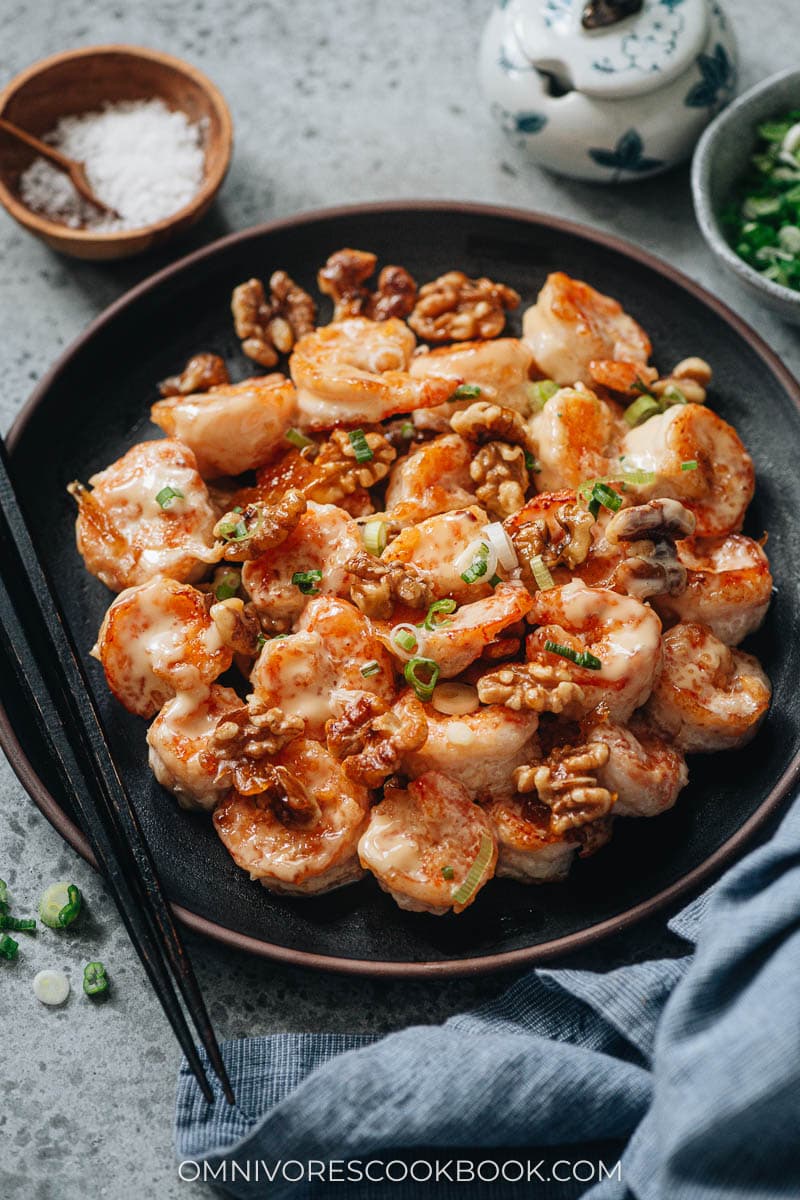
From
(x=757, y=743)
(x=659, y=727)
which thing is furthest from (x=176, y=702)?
(x=757, y=743)

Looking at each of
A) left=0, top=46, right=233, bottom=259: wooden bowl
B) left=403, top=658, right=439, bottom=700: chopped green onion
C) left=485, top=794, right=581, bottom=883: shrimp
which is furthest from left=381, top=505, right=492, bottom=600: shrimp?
left=0, top=46, right=233, bottom=259: wooden bowl

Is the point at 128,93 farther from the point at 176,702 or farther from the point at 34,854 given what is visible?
the point at 34,854

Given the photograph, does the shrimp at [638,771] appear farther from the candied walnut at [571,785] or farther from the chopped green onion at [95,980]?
→ the chopped green onion at [95,980]

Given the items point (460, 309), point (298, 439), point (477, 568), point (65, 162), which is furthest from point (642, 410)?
point (65, 162)

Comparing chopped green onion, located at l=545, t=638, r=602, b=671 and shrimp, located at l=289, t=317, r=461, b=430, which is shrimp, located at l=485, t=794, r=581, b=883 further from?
shrimp, located at l=289, t=317, r=461, b=430

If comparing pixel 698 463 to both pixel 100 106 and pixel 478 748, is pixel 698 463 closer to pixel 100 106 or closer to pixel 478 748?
pixel 478 748

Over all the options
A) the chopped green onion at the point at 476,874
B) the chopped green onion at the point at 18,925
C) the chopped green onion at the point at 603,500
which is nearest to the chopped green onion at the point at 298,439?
the chopped green onion at the point at 603,500
